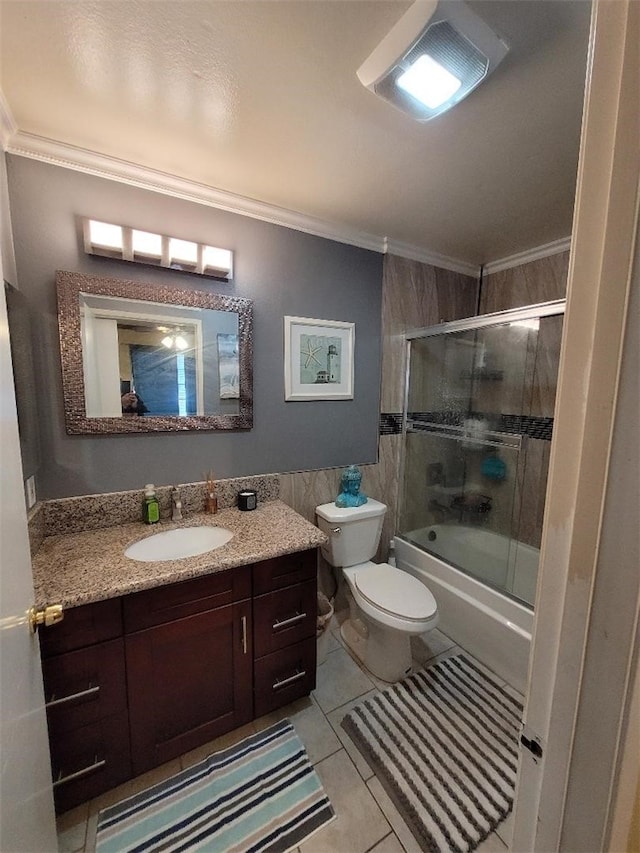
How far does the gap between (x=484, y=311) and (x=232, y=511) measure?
2313 mm

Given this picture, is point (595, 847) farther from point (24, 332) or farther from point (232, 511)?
point (24, 332)

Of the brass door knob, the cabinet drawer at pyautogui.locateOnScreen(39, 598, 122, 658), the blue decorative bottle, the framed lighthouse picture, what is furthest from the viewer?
the blue decorative bottle

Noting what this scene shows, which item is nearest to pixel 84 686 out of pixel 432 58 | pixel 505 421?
pixel 432 58

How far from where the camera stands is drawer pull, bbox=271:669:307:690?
4.60 feet

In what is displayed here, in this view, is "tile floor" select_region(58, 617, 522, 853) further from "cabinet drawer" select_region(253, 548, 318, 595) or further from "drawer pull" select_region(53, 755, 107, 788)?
"cabinet drawer" select_region(253, 548, 318, 595)

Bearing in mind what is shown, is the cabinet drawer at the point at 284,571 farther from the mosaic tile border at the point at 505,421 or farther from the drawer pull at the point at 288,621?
the mosaic tile border at the point at 505,421

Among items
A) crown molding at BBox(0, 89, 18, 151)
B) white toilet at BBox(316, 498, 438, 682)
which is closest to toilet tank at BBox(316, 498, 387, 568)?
white toilet at BBox(316, 498, 438, 682)

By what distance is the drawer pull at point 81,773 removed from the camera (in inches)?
41.6

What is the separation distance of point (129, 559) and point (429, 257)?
7.95ft

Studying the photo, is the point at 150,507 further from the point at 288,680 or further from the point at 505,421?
the point at 505,421

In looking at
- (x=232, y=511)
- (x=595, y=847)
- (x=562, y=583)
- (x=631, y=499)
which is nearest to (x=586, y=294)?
(x=631, y=499)

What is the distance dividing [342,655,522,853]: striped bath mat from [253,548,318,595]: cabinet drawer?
0.69 m

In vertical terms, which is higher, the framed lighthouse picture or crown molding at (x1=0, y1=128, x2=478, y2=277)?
crown molding at (x1=0, y1=128, x2=478, y2=277)

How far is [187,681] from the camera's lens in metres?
1.22
